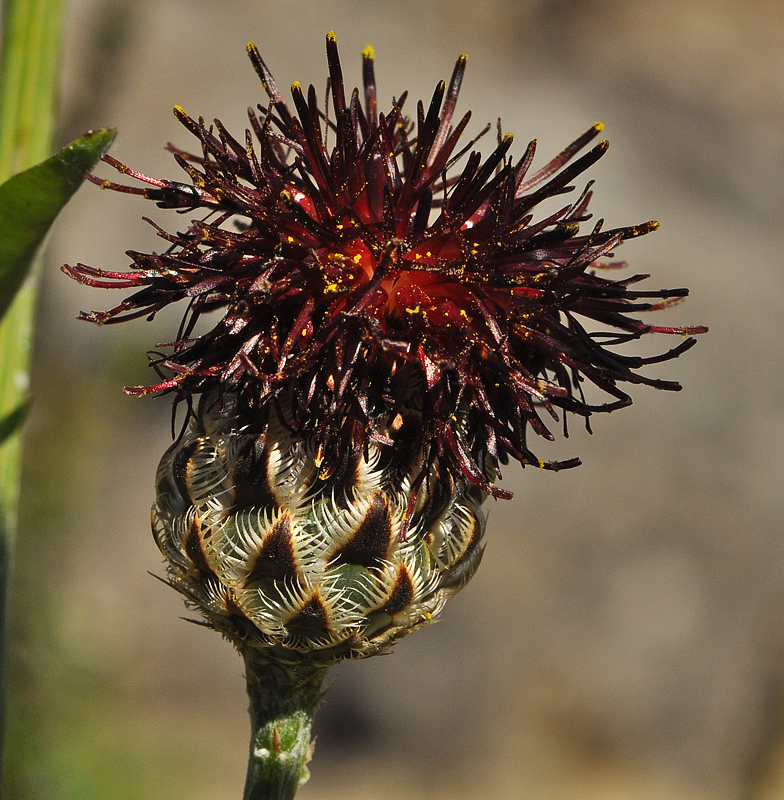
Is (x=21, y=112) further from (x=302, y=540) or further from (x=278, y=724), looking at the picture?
(x=278, y=724)

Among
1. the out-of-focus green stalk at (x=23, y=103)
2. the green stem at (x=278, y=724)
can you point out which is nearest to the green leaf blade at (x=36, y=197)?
the out-of-focus green stalk at (x=23, y=103)

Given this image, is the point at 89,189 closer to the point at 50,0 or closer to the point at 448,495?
the point at 50,0

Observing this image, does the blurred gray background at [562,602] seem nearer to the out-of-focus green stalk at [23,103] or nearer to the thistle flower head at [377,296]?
the out-of-focus green stalk at [23,103]

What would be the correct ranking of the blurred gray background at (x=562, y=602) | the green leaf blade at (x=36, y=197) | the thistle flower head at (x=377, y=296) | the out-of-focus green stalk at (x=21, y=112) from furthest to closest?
the blurred gray background at (x=562, y=602), the out-of-focus green stalk at (x=21, y=112), the thistle flower head at (x=377, y=296), the green leaf blade at (x=36, y=197)

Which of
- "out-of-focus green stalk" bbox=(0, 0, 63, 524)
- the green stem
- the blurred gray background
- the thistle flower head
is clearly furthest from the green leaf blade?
the blurred gray background

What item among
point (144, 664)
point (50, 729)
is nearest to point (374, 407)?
point (50, 729)
